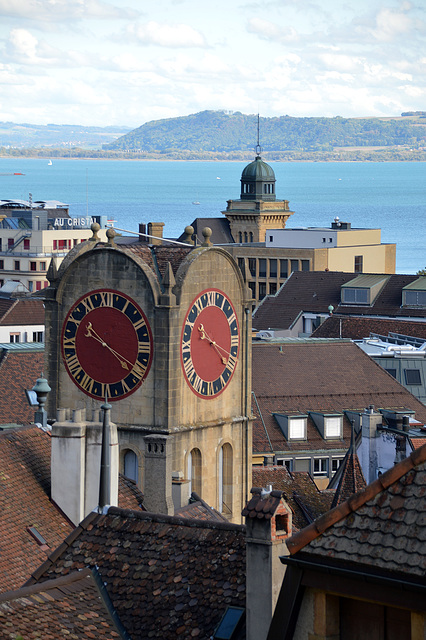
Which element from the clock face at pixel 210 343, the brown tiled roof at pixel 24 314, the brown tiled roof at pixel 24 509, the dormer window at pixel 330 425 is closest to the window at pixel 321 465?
the dormer window at pixel 330 425

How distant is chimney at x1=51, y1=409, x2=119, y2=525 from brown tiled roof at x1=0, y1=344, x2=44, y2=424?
98.5 ft

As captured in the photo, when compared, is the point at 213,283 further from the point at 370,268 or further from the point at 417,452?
the point at 370,268

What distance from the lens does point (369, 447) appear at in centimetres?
6206

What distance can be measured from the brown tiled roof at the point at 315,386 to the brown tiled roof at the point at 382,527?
59.1 metres

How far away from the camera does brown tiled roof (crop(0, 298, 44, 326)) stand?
110 metres

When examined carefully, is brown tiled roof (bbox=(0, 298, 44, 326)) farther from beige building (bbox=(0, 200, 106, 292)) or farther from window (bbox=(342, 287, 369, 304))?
beige building (bbox=(0, 200, 106, 292))

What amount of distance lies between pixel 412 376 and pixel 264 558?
70919 millimetres

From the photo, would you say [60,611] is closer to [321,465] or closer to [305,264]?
[321,465]

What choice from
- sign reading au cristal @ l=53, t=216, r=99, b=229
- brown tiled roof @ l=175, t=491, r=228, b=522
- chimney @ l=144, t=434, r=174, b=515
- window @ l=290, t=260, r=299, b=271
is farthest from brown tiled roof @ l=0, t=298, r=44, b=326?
sign reading au cristal @ l=53, t=216, r=99, b=229

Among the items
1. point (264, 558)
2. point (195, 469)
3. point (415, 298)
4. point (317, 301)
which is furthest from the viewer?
point (317, 301)

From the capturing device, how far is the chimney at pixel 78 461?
3291 centimetres

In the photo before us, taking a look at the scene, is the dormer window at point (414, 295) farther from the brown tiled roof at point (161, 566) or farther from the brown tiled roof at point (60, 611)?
the brown tiled roof at point (60, 611)

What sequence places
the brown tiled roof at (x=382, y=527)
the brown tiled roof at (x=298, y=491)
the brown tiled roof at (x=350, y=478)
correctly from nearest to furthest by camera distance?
the brown tiled roof at (x=382, y=527), the brown tiled roof at (x=298, y=491), the brown tiled roof at (x=350, y=478)

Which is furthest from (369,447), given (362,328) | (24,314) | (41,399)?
(24,314)
